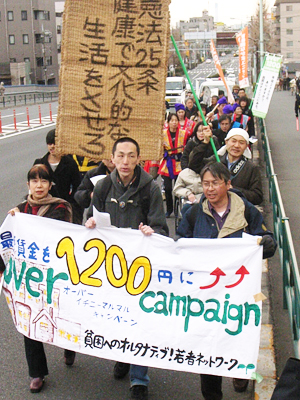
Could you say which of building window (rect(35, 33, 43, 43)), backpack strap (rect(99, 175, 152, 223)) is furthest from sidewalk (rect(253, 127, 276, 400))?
building window (rect(35, 33, 43, 43))

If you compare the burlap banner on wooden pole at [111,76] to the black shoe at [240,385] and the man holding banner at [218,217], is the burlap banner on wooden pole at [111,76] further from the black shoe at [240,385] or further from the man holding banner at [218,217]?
the black shoe at [240,385]

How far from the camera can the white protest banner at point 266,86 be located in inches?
541

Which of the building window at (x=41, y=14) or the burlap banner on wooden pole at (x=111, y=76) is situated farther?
the building window at (x=41, y=14)

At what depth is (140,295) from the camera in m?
3.99

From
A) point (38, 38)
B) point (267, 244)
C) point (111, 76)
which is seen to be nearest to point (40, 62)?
point (38, 38)

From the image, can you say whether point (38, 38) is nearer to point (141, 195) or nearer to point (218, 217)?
point (141, 195)

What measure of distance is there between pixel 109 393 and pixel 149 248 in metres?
1.09

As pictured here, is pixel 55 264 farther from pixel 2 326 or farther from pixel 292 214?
pixel 292 214

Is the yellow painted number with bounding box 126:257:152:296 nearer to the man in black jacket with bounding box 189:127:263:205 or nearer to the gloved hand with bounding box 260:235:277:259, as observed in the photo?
the gloved hand with bounding box 260:235:277:259

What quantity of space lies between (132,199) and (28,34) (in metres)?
72.9

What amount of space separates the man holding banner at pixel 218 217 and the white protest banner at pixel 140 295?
0.47 feet

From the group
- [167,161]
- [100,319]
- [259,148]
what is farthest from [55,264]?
[259,148]

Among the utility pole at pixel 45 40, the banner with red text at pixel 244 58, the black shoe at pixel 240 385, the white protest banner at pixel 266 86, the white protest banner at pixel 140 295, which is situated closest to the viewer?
the white protest banner at pixel 140 295

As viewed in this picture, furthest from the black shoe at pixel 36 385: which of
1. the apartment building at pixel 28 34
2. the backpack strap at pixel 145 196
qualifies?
the apartment building at pixel 28 34
